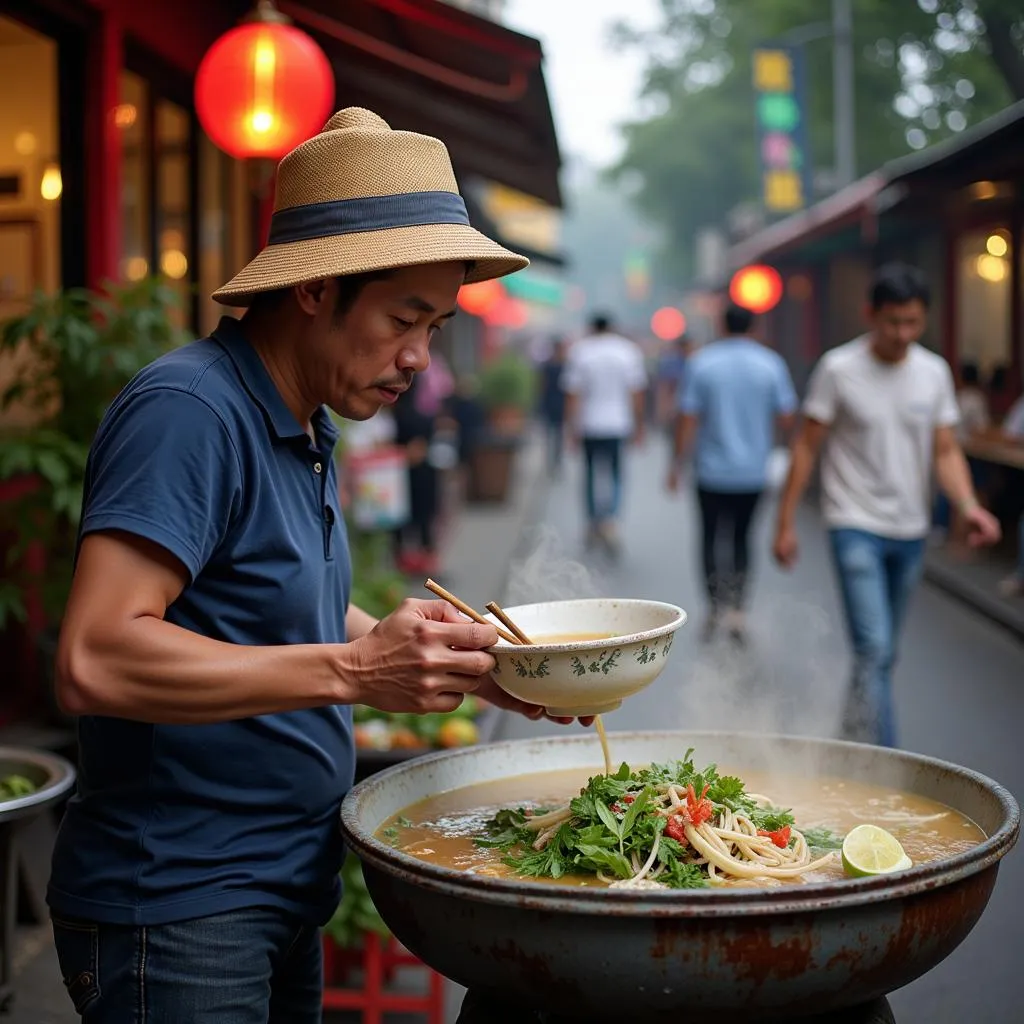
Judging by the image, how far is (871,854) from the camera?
94.7 inches

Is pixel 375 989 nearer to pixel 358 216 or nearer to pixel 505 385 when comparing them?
pixel 358 216

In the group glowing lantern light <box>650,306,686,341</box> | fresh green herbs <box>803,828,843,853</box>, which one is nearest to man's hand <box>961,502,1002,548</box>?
fresh green herbs <box>803,828,843,853</box>

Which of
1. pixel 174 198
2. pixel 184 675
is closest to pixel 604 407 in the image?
pixel 174 198

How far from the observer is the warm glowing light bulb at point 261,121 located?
6.21m

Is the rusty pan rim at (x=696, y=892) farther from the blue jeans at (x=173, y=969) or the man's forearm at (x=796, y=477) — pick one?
the man's forearm at (x=796, y=477)

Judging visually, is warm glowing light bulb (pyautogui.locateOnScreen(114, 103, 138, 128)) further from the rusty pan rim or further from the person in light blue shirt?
the rusty pan rim

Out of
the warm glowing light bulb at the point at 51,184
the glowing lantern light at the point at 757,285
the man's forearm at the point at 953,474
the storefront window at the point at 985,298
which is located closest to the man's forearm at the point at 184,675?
the man's forearm at the point at 953,474

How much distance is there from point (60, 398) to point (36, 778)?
2.16 meters

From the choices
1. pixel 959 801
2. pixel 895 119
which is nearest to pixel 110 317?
pixel 959 801

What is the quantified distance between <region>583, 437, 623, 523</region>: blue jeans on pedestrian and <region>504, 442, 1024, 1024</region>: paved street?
603 millimetres

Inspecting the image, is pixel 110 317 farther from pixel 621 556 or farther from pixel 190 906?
pixel 621 556

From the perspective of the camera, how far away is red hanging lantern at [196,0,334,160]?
6.17 m

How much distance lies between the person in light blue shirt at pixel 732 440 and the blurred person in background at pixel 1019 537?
9.64 feet

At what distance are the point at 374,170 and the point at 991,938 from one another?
4.04 metres
